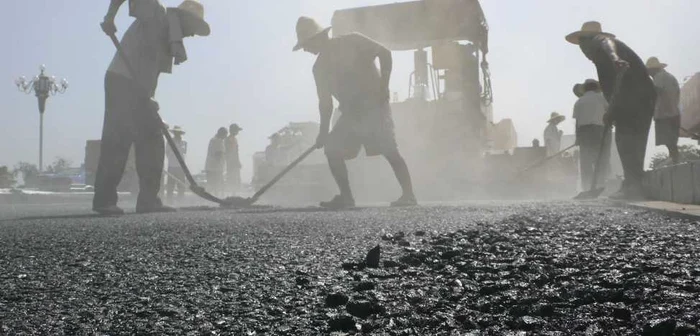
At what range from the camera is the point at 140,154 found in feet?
19.2

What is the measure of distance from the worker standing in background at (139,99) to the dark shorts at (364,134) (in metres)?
1.48

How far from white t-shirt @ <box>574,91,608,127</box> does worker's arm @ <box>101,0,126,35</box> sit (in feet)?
19.1

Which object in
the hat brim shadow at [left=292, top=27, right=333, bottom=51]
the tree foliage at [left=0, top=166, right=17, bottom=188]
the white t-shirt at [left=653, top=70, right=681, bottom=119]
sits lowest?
the tree foliage at [left=0, top=166, right=17, bottom=188]

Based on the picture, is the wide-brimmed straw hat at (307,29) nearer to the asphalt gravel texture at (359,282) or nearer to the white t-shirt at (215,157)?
the asphalt gravel texture at (359,282)

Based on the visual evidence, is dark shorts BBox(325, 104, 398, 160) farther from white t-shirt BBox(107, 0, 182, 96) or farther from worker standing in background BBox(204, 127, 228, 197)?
worker standing in background BBox(204, 127, 228, 197)

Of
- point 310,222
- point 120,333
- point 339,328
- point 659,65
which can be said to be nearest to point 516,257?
point 339,328

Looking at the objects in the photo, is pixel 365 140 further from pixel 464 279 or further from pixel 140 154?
pixel 464 279

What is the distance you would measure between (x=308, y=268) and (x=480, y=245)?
2.21 feet

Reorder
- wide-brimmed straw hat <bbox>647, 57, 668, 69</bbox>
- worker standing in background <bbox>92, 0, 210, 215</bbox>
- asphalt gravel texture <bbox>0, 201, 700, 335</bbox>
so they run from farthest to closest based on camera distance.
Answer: wide-brimmed straw hat <bbox>647, 57, 668, 69</bbox> → worker standing in background <bbox>92, 0, 210, 215</bbox> → asphalt gravel texture <bbox>0, 201, 700, 335</bbox>

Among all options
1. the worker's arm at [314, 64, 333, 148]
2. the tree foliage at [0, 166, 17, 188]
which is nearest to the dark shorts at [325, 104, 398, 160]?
the worker's arm at [314, 64, 333, 148]

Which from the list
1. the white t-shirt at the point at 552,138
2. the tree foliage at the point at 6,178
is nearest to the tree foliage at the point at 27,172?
the tree foliage at the point at 6,178

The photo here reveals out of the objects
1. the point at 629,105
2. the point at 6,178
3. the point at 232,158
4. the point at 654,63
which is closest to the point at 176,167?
the point at 232,158

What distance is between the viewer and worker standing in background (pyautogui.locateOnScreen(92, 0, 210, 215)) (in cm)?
560

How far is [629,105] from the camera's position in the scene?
616 centimetres
